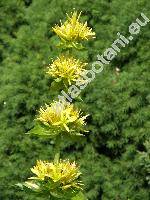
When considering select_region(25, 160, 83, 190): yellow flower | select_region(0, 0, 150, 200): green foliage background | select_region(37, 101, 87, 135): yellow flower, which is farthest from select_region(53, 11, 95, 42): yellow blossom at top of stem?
select_region(0, 0, 150, 200): green foliage background

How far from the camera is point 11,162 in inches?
170

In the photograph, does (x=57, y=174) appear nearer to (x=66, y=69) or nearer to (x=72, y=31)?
(x=66, y=69)

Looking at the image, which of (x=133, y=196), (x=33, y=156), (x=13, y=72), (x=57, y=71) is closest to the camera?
(x=57, y=71)

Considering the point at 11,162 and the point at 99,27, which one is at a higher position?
the point at 99,27

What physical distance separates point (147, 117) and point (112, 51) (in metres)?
0.74

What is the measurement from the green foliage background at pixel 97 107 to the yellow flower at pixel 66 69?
1.80 m

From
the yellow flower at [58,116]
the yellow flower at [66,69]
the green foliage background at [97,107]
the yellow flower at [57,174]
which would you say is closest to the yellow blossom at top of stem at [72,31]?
the yellow flower at [66,69]

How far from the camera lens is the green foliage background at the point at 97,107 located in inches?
161

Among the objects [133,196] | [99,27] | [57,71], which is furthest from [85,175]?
[57,71]

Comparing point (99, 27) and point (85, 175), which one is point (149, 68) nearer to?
point (99, 27)

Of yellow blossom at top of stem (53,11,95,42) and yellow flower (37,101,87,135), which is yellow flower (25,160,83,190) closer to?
yellow flower (37,101,87,135)

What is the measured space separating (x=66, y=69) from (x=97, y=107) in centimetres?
202

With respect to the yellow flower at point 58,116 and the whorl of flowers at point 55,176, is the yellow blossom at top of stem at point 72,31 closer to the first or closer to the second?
the yellow flower at point 58,116

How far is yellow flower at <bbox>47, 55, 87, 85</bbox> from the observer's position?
2246 millimetres
